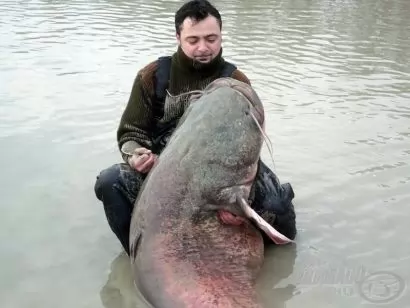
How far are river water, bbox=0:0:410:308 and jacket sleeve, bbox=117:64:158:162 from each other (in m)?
0.64

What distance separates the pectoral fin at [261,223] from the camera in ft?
7.94

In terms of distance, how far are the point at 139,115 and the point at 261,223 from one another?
3.64 feet

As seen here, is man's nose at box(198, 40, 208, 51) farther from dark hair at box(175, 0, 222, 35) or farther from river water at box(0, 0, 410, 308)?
river water at box(0, 0, 410, 308)

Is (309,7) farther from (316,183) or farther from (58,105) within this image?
(316,183)

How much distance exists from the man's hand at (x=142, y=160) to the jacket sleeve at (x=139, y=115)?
242mm

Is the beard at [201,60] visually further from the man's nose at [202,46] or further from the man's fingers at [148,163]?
the man's fingers at [148,163]

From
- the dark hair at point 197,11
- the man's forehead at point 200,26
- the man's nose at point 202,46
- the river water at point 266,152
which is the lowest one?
the river water at point 266,152

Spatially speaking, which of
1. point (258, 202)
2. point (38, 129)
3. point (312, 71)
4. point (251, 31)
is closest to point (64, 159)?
point (38, 129)

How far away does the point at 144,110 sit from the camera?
127 inches

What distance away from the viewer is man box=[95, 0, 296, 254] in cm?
308

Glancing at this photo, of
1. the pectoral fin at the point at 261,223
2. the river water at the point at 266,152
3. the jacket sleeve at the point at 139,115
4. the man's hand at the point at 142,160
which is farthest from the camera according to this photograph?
the jacket sleeve at the point at 139,115

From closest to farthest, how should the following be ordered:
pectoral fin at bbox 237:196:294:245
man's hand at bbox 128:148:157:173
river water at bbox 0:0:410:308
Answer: pectoral fin at bbox 237:196:294:245 < man's hand at bbox 128:148:157:173 < river water at bbox 0:0:410:308

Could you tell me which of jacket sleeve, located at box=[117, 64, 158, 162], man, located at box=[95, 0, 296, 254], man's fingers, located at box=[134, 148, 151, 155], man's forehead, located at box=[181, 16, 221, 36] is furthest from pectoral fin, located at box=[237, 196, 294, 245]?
man's forehead, located at box=[181, 16, 221, 36]

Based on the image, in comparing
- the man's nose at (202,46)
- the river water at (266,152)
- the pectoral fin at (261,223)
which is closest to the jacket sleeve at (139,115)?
the man's nose at (202,46)
